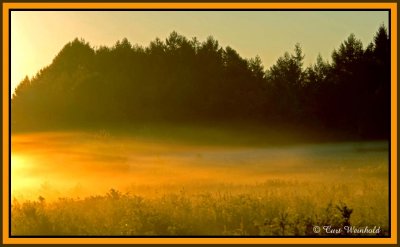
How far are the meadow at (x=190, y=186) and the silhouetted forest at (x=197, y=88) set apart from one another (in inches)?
18.9

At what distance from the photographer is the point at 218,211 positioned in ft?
49.6

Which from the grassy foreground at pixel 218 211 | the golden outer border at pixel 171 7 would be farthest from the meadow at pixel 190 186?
the golden outer border at pixel 171 7

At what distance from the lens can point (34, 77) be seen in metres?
15.7

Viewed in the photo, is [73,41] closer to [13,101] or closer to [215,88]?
[13,101]

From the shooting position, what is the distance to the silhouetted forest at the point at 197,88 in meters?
15.9

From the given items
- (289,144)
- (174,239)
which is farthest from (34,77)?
(289,144)

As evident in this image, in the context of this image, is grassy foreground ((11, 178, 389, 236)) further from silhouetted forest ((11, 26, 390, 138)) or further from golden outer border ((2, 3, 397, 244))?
silhouetted forest ((11, 26, 390, 138))

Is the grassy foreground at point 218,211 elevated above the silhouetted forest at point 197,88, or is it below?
below

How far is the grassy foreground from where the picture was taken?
48.7ft

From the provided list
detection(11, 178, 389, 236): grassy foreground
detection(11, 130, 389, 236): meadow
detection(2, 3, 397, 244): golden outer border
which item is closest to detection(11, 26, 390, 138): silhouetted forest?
detection(11, 130, 389, 236): meadow

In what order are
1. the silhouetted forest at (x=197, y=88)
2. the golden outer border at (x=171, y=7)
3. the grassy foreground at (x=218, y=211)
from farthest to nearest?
1. the silhouetted forest at (x=197, y=88)
2. the grassy foreground at (x=218, y=211)
3. the golden outer border at (x=171, y=7)

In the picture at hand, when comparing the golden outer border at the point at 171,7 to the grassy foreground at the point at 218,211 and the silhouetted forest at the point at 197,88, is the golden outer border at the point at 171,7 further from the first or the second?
the silhouetted forest at the point at 197,88

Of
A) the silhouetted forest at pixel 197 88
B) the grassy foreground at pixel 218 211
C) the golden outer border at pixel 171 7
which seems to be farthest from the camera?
the silhouetted forest at pixel 197 88

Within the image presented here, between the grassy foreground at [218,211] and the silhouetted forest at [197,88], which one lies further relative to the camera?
the silhouetted forest at [197,88]
